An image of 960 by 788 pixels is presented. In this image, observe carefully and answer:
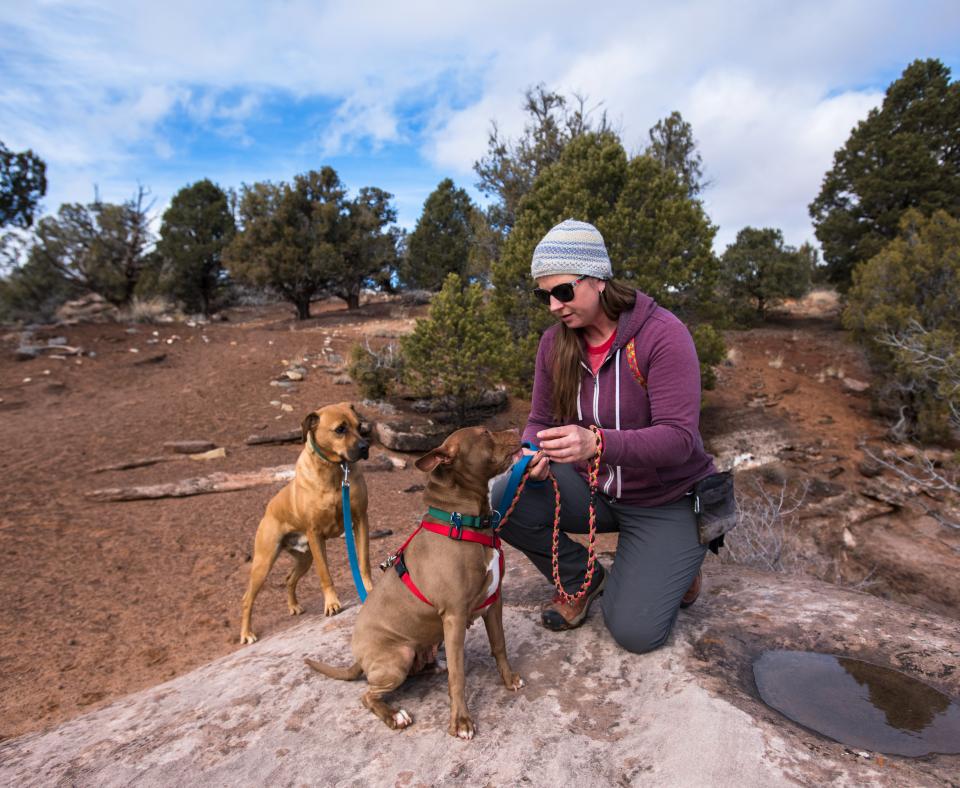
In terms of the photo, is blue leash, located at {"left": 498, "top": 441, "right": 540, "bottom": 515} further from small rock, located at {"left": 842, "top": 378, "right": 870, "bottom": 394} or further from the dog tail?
small rock, located at {"left": 842, "top": 378, "right": 870, "bottom": 394}

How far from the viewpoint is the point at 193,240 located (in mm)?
24625

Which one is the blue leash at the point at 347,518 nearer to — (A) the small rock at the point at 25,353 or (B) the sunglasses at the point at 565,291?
(B) the sunglasses at the point at 565,291

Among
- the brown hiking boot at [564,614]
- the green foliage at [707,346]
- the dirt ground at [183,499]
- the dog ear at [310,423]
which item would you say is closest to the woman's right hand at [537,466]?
the brown hiking boot at [564,614]

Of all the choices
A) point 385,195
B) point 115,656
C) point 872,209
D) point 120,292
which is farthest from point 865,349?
point 120,292

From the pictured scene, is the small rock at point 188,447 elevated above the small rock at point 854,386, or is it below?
below

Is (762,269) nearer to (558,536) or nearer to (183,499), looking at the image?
(183,499)

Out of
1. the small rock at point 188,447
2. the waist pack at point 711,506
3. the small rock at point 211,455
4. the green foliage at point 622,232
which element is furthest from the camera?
the green foliage at point 622,232

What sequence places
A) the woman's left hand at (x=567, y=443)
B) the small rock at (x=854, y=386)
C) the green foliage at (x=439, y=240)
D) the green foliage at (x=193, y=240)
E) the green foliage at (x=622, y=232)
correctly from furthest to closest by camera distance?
the green foliage at (x=439, y=240) < the green foliage at (x=193, y=240) < the small rock at (x=854, y=386) < the green foliage at (x=622, y=232) < the woman's left hand at (x=567, y=443)

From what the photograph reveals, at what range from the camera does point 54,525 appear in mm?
6652

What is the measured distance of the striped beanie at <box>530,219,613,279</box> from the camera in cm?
281

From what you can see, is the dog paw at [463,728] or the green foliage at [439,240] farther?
the green foliage at [439,240]

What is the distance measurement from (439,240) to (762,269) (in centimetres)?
1304

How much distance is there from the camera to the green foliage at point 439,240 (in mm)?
25938

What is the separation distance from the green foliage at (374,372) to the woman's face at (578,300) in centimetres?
948
